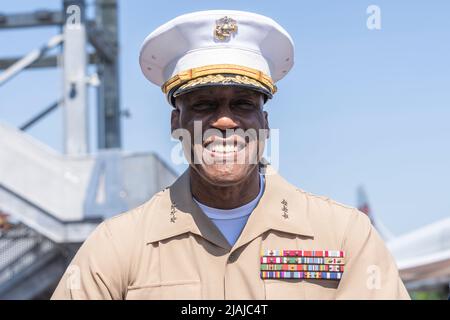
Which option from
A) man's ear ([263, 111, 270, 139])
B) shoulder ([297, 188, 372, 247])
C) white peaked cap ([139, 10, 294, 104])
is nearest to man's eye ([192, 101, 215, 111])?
white peaked cap ([139, 10, 294, 104])

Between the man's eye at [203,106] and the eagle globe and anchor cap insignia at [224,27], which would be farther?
the eagle globe and anchor cap insignia at [224,27]

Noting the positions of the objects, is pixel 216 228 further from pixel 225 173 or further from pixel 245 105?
pixel 245 105

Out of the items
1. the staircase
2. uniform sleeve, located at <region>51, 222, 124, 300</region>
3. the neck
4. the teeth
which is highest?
the staircase

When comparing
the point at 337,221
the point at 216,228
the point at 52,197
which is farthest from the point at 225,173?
the point at 52,197

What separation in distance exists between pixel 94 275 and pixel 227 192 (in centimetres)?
58

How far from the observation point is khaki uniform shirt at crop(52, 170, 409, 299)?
2.72m

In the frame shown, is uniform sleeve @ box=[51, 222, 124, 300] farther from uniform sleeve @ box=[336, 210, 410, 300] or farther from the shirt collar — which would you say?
uniform sleeve @ box=[336, 210, 410, 300]

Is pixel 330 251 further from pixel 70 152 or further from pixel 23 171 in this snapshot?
pixel 70 152

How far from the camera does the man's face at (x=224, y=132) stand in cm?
276

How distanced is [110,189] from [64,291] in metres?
10.8

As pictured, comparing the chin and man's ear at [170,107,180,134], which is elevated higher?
man's ear at [170,107,180,134]

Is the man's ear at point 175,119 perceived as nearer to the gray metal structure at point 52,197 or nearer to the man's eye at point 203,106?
the man's eye at point 203,106

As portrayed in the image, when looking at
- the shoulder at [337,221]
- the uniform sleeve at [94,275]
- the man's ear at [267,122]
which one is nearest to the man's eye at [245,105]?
the man's ear at [267,122]
